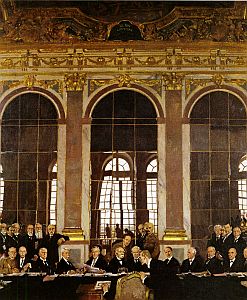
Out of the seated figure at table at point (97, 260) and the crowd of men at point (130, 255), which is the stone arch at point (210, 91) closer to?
the crowd of men at point (130, 255)

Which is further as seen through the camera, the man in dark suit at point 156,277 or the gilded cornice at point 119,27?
the gilded cornice at point 119,27

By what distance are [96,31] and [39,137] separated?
173cm

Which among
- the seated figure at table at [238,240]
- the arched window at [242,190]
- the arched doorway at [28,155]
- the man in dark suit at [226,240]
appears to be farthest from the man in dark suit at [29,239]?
the arched window at [242,190]

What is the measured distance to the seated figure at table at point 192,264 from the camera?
973 centimetres

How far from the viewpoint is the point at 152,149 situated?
10.1 metres

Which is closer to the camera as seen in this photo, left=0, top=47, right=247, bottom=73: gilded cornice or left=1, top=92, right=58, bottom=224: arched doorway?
left=1, top=92, right=58, bottom=224: arched doorway

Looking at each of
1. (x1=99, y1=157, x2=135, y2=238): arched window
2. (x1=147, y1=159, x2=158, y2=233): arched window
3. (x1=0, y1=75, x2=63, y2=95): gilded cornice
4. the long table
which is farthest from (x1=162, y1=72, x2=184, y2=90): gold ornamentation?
the long table

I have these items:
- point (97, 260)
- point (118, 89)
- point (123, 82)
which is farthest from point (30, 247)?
point (123, 82)

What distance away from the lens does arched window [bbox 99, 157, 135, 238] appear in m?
9.88

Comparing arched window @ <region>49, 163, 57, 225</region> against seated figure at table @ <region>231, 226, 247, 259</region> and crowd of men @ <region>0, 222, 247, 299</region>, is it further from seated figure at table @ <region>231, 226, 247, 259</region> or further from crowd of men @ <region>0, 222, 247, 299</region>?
seated figure at table @ <region>231, 226, 247, 259</region>

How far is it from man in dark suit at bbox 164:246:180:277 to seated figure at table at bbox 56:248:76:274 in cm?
126

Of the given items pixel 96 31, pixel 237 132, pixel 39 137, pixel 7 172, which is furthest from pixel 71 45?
pixel 237 132

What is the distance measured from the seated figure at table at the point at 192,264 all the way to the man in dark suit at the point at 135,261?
0.59m

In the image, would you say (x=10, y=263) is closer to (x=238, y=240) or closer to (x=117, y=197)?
(x=117, y=197)
